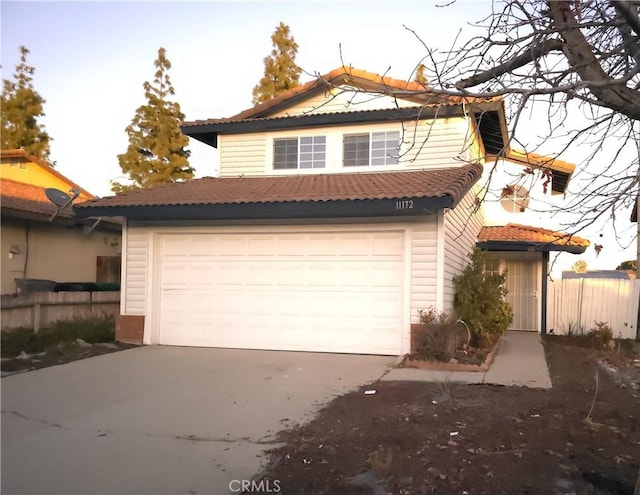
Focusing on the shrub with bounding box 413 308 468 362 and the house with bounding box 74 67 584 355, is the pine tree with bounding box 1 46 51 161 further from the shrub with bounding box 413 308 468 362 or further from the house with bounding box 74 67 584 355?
the shrub with bounding box 413 308 468 362

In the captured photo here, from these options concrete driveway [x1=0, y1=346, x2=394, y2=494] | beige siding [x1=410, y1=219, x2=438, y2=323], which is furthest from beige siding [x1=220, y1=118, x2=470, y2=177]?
concrete driveway [x1=0, y1=346, x2=394, y2=494]

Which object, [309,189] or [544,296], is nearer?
[309,189]

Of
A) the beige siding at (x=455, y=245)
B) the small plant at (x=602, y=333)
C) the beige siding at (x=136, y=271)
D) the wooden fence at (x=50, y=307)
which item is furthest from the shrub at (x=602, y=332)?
the wooden fence at (x=50, y=307)

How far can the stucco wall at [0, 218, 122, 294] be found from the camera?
1466 centimetres

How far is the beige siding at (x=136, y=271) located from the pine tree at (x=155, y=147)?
12130 millimetres

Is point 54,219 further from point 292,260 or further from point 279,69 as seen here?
point 279,69

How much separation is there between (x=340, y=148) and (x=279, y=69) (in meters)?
12.9

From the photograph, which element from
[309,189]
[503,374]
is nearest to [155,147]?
[309,189]

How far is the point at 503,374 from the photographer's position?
8617 mm

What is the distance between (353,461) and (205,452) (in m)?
Answer: 1.38

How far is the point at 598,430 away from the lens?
17.9 feet

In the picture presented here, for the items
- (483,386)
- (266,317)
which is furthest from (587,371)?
(266,317)

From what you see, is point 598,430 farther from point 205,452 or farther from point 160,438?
point 160,438

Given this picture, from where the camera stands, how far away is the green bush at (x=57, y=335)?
32.7 feet
